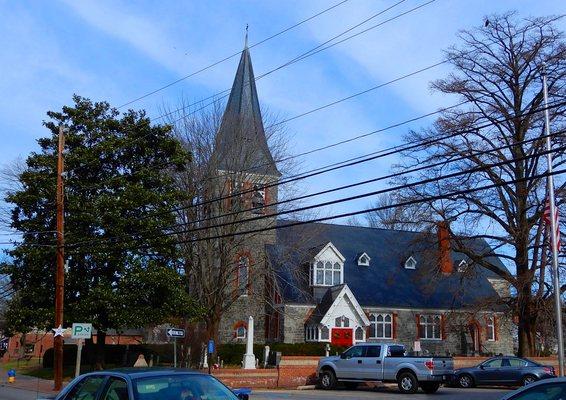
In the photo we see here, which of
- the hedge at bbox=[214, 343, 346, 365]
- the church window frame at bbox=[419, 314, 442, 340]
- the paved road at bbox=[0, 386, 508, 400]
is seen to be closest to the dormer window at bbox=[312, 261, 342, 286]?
the hedge at bbox=[214, 343, 346, 365]

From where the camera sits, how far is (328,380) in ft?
91.8

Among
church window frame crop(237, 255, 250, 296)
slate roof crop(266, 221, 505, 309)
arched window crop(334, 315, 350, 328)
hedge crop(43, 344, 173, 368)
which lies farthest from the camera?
arched window crop(334, 315, 350, 328)

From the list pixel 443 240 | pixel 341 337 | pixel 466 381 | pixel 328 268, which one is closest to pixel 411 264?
pixel 328 268

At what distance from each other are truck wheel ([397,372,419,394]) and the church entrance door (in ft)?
66.5

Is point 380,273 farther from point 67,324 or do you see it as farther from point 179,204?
point 67,324

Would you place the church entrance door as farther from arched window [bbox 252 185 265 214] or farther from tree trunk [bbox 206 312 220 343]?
arched window [bbox 252 185 265 214]

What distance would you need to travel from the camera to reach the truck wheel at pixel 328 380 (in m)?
28.0

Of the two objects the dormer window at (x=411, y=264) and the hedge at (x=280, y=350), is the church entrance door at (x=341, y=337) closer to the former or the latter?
the hedge at (x=280, y=350)

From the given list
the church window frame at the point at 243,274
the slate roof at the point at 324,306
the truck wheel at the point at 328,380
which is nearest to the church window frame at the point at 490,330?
the slate roof at the point at 324,306

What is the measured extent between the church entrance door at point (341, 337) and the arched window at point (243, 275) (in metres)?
7.46

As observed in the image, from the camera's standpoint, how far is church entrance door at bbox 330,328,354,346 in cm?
4578

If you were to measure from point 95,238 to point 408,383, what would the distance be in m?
15.6

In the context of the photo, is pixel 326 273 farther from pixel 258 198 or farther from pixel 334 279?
pixel 258 198

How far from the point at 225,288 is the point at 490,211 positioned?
1602 centimetres
